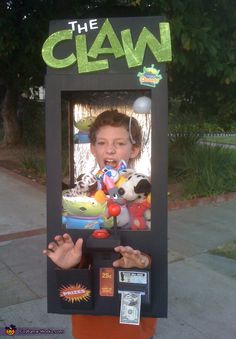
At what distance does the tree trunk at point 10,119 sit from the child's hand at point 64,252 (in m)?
10.9

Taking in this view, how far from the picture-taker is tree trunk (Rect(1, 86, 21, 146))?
1266 cm

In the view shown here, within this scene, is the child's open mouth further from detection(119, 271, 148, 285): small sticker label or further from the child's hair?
detection(119, 271, 148, 285): small sticker label

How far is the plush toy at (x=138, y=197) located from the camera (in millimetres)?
2357

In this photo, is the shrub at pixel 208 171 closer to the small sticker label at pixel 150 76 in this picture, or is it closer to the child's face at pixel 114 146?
the child's face at pixel 114 146

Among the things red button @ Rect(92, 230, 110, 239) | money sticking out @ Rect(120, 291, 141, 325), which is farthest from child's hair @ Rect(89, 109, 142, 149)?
money sticking out @ Rect(120, 291, 141, 325)

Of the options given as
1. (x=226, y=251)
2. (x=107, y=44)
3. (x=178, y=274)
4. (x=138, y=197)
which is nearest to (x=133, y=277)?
(x=138, y=197)

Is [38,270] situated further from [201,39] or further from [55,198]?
[201,39]

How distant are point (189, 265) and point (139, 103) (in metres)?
2.83

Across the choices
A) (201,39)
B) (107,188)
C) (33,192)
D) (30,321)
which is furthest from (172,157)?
(107,188)

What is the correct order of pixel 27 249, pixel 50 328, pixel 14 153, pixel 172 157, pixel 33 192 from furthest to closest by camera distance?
pixel 14 153, pixel 172 157, pixel 33 192, pixel 27 249, pixel 50 328

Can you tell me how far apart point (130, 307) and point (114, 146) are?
848 mm

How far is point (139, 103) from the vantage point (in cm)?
235

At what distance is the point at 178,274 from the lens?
450 cm

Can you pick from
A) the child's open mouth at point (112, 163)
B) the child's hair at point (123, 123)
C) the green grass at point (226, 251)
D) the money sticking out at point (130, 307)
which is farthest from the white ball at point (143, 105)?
the green grass at point (226, 251)
